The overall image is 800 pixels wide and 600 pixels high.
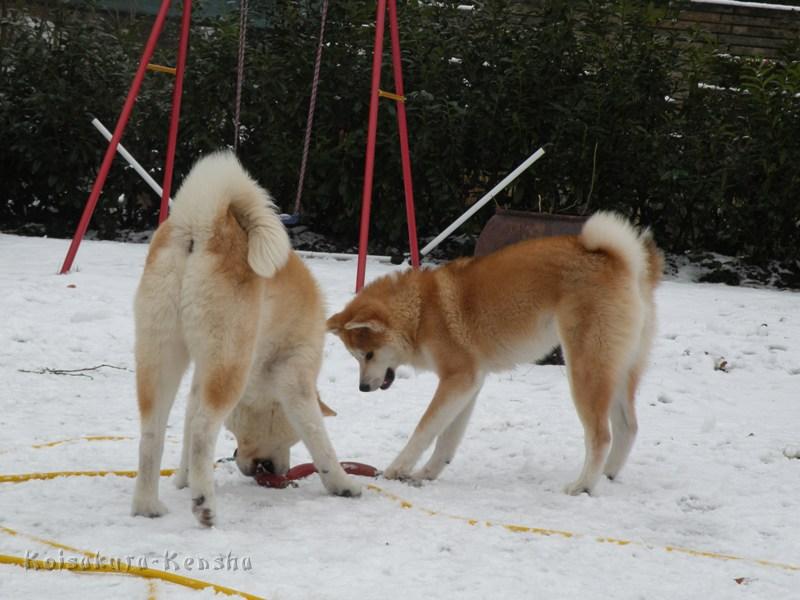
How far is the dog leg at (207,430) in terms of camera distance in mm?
3236

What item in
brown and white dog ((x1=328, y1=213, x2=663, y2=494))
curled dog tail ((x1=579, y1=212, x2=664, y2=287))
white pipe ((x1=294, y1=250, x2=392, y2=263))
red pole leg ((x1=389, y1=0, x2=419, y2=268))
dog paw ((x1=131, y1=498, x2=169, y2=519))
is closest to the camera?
dog paw ((x1=131, y1=498, x2=169, y2=519))

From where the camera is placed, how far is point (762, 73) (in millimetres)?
8742

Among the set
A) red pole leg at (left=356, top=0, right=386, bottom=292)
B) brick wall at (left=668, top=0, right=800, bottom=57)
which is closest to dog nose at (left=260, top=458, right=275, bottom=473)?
red pole leg at (left=356, top=0, right=386, bottom=292)

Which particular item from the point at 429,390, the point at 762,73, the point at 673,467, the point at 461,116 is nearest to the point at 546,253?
the point at 673,467

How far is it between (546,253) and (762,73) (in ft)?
17.4

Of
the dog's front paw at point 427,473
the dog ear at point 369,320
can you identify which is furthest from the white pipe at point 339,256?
the dog's front paw at point 427,473

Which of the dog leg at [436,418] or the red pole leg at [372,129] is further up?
the red pole leg at [372,129]

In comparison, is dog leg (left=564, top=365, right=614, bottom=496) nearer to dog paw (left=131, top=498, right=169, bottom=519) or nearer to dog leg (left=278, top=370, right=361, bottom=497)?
dog leg (left=278, top=370, right=361, bottom=497)

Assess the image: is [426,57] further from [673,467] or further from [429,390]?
[673,467]


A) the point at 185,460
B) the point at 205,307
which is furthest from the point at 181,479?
the point at 205,307

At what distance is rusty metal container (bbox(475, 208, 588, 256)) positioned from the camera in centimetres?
598

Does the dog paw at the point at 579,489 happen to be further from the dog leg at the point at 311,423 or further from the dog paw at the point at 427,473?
the dog leg at the point at 311,423

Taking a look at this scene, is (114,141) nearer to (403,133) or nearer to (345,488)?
(403,133)

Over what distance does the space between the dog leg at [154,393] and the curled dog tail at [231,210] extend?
0.39m
